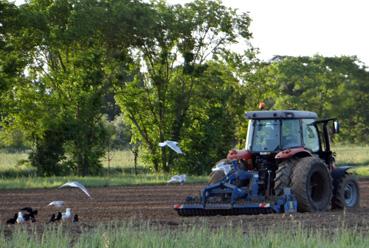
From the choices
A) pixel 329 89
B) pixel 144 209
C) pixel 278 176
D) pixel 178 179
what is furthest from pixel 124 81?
pixel 329 89

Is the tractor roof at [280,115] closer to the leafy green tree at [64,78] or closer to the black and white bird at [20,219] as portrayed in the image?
the black and white bird at [20,219]

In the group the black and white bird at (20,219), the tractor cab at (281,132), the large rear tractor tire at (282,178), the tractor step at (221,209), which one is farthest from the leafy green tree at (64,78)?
the black and white bird at (20,219)

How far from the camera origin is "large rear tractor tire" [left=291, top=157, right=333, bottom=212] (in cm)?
1888

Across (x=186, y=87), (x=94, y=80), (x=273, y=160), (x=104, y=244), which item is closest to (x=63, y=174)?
(x=94, y=80)

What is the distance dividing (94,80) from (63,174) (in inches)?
162

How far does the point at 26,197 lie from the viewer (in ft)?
85.1

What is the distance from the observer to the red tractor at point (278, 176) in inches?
738

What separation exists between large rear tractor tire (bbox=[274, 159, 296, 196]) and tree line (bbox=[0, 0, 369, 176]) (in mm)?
19572

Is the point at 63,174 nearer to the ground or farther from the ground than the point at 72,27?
nearer to the ground

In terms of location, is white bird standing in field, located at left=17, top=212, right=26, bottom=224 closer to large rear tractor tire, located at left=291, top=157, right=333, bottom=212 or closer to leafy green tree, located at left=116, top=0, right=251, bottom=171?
large rear tractor tire, located at left=291, top=157, right=333, bottom=212

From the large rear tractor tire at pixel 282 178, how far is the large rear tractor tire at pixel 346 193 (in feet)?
6.62

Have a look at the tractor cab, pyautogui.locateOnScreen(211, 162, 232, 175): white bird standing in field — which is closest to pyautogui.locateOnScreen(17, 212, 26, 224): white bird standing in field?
pyautogui.locateOnScreen(211, 162, 232, 175): white bird standing in field

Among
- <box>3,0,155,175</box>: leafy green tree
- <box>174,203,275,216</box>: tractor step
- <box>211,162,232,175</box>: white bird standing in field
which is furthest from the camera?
<box>3,0,155,175</box>: leafy green tree

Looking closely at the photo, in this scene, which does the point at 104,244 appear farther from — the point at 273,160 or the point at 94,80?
the point at 94,80
